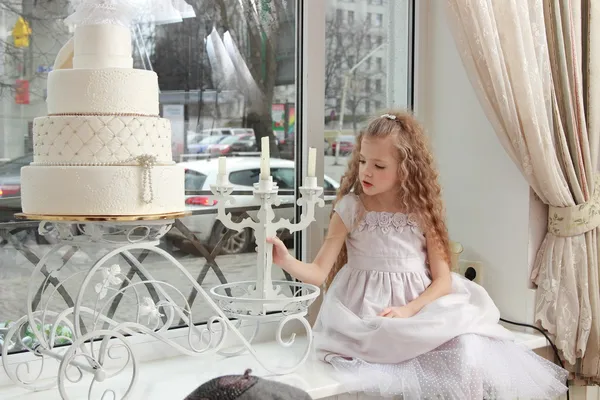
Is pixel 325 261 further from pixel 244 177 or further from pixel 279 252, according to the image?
pixel 244 177

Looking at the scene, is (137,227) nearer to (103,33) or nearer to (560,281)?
(103,33)

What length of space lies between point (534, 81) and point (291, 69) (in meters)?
0.72

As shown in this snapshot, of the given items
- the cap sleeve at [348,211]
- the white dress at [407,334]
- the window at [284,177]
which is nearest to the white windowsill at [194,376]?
the white dress at [407,334]

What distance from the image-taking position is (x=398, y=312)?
1.86 meters

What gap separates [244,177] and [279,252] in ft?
1.25

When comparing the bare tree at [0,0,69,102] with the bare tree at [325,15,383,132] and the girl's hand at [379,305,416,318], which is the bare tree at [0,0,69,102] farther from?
the girl's hand at [379,305,416,318]

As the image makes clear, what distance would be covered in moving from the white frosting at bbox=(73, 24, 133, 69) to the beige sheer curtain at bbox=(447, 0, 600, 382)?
1.08m

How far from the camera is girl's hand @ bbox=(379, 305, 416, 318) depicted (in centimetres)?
184

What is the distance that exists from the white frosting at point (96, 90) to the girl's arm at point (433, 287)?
0.85m

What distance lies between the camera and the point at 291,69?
217cm

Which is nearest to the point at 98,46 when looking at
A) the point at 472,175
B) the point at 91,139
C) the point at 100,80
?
the point at 100,80

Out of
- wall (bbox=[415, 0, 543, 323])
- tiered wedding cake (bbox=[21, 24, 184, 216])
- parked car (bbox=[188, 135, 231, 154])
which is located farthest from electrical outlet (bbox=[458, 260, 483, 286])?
tiered wedding cake (bbox=[21, 24, 184, 216])

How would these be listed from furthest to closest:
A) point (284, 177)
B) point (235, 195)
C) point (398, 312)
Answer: point (284, 177) → point (235, 195) → point (398, 312)

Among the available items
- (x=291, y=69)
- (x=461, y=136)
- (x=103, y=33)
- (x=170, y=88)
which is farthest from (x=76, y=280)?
(x=461, y=136)
